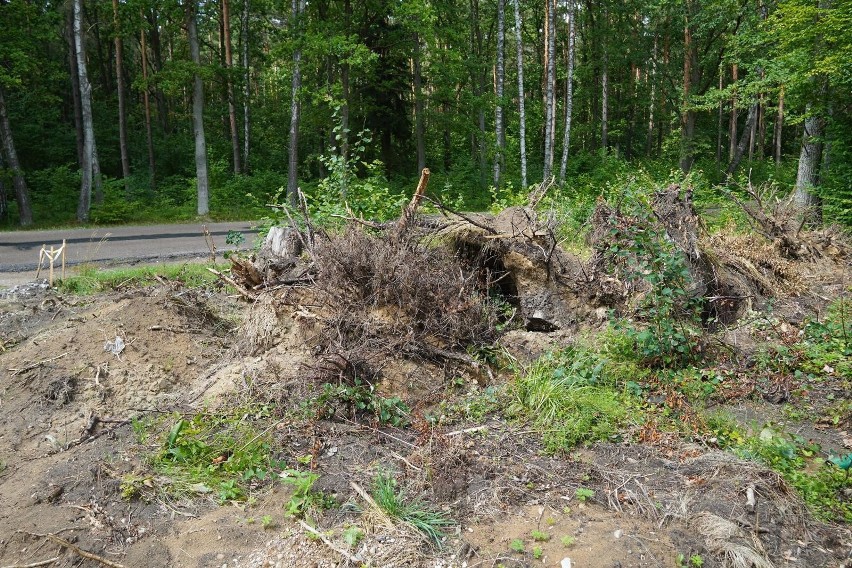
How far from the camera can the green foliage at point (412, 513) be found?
3.96 metres

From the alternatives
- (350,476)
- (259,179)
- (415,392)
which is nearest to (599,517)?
(350,476)

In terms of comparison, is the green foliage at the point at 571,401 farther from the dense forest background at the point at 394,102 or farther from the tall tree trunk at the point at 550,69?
the tall tree trunk at the point at 550,69

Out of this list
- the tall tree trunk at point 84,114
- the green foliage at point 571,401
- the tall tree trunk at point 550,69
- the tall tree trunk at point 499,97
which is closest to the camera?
the green foliage at point 571,401

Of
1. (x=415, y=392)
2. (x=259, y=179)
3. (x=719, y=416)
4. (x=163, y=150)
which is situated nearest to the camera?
(x=719, y=416)

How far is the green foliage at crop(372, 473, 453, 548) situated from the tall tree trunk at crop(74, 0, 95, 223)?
16.7 metres

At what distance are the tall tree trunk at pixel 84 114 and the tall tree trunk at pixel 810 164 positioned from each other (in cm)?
1739

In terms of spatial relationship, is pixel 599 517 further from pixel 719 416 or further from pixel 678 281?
pixel 678 281

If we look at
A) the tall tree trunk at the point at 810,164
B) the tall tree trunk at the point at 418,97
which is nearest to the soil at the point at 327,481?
the tall tree trunk at the point at 810,164

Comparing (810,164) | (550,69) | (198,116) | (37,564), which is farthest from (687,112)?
(37,564)

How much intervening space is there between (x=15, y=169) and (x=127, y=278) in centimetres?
1014

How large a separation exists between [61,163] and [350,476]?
25.9 m

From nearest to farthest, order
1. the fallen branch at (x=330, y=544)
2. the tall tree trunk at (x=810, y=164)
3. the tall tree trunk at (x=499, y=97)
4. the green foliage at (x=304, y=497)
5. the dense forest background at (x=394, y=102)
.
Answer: the fallen branch at (x=330, y=544) → the green foliage at (x=304, y=497) → the dense forest background at (x=394, y=102) → the tall tree trunk at (x=810, y=164) → the tall tree trunk at (x=499, y=97)

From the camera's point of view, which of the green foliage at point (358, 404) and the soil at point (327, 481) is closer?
the soil at point (327, 481)

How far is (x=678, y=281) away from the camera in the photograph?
6.32 m
